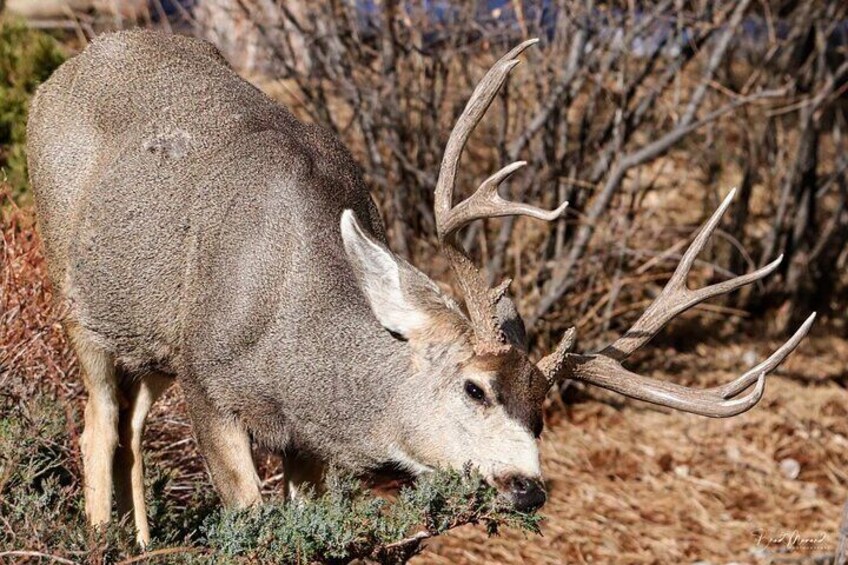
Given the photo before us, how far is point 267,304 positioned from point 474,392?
0.86 metres

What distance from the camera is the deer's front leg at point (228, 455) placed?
5.03 metres

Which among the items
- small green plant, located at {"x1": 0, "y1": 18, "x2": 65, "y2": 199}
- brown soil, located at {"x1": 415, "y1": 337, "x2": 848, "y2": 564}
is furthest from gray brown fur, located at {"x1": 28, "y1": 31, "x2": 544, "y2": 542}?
brown soil, located at {"x1": 415, "y1": 337, "x2": 848, "y2": 564}

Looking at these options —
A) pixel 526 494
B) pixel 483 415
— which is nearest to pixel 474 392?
pixel 483 415

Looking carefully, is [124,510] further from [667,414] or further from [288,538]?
[667,414]

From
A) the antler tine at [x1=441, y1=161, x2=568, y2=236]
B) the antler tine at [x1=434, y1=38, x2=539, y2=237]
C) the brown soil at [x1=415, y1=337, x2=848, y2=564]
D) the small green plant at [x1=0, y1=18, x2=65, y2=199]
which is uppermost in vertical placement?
the antler tine at [x1=434, y1=38, x2=539, y2=237]

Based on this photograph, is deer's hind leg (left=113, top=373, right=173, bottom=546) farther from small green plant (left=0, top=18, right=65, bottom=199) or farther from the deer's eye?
small green plant (left=0, top=18, right=65, bottom=199)

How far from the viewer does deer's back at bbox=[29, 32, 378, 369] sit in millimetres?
5086

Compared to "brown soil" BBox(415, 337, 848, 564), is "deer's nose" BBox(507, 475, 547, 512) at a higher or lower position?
higher

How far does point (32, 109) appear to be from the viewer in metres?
6.09

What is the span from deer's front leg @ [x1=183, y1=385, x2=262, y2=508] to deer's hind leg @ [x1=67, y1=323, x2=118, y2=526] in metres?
0.75

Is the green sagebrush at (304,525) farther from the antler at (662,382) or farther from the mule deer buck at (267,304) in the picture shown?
the antler at (662,382)

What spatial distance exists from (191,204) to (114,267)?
17.3 inches

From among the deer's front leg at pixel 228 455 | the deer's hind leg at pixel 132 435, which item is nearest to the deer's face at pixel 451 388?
the deer's front leg at pixel 228 455

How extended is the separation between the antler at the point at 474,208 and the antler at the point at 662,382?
10.9 inches
